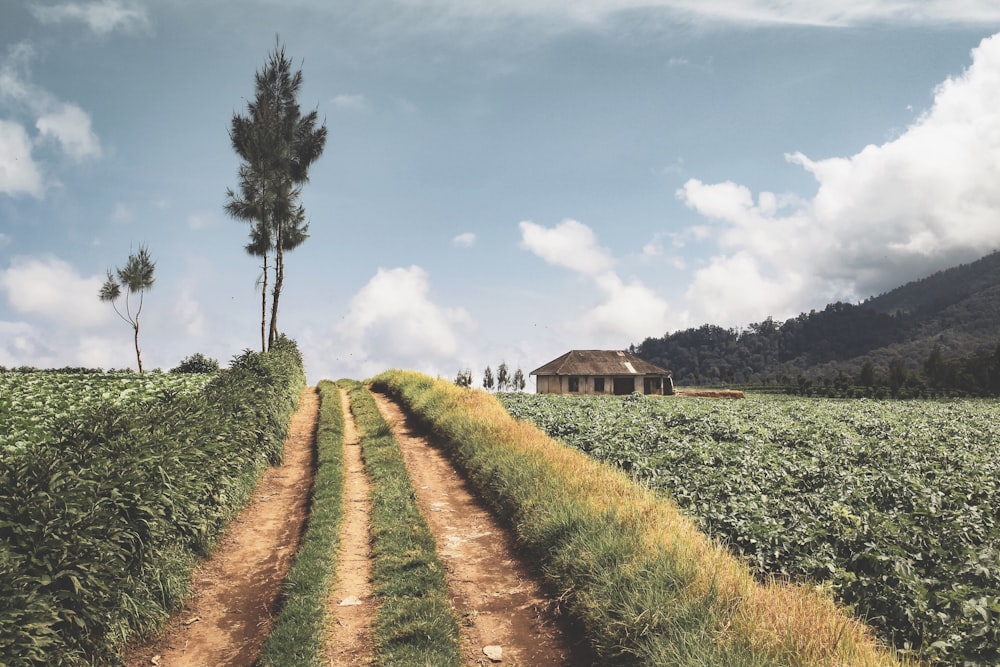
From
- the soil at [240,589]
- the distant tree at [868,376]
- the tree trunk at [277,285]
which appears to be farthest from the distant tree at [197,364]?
the distant tree at [868,376]

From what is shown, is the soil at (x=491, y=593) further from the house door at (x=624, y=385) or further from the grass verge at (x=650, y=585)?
the house door at (x=624, y=385)

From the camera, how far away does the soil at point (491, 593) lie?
6.19 meters

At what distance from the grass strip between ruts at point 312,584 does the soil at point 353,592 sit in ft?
0.38

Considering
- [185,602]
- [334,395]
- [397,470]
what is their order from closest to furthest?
[185,602], [397,470], [334,395]

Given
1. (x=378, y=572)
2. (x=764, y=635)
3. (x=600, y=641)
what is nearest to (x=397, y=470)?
(x=378, y=572)

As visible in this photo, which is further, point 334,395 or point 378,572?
point 334,395

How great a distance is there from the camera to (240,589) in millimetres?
8148

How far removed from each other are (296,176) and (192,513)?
1263 inches

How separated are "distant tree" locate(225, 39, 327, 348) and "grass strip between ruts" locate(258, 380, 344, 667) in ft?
80.0

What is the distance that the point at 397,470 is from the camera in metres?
13.3

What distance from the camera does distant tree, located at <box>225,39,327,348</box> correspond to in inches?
1330

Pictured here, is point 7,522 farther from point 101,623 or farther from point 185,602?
point 185,602

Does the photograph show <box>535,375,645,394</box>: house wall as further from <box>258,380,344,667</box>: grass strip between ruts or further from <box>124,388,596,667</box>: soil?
<box>124,388,596,667</box>: soil

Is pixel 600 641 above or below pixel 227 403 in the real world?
below
